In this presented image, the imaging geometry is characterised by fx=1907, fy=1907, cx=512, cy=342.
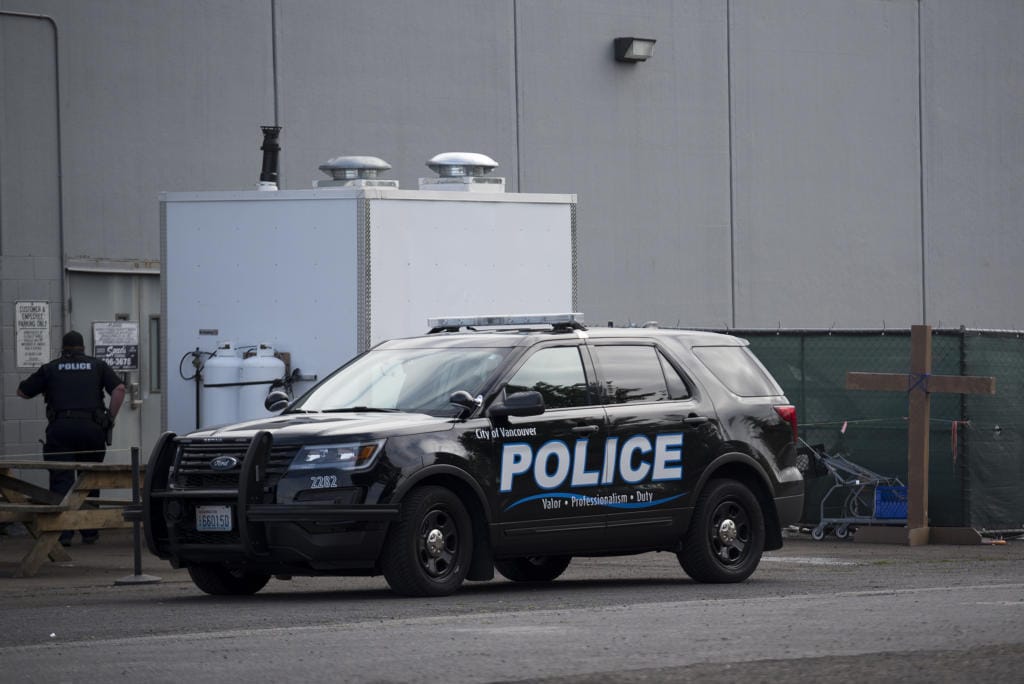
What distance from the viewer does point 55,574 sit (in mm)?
15578

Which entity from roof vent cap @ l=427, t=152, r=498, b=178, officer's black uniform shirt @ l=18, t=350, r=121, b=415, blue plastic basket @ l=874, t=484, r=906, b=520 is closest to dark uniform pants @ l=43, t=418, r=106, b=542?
officer's black uniform shirt @ l=18, t=350, r=121, b=415

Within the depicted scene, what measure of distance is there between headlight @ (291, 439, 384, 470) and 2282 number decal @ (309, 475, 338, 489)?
0.07 meters

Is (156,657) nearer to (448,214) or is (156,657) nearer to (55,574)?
(55,574)

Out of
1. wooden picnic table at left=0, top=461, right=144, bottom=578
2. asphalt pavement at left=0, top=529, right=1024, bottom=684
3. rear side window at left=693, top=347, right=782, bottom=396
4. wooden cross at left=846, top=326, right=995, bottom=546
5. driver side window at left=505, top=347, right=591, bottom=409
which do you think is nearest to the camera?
asphalt pavement at left=0, top=529, right=1024, bottom=684

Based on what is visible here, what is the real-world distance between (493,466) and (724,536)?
2108 mm

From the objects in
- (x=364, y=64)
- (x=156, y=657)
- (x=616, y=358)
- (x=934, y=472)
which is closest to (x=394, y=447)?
(x=616, y=358)

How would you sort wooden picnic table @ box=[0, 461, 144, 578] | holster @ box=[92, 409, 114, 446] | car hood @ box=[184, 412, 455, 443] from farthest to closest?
holster @ box=[92, 409, 114, 446] < wooden picnic table @ box=[0, 461, 144, 578] < car hood @ box=[184, 412, 455, 443]

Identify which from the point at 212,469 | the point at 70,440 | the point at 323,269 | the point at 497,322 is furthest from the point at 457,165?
the point at 212,469

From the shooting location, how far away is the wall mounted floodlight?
978 inches

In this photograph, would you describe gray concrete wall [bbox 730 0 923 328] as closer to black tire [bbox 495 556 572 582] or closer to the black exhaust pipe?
the black exhaust pipe

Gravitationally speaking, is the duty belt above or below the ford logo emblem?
above

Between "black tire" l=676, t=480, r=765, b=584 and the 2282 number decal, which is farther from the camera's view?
"black tire" l=676, t=480, r=765, b=584

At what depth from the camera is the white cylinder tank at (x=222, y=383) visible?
54.6 feet

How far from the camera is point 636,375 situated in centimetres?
1334
